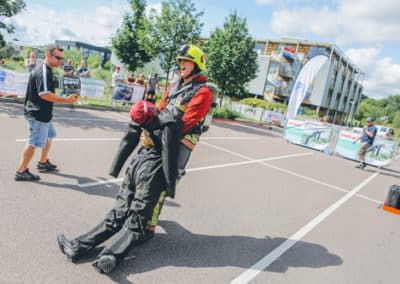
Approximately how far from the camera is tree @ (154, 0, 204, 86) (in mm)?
19406

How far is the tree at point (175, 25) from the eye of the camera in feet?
63.7

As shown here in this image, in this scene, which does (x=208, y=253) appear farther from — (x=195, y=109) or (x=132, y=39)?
(x=132, y=39)

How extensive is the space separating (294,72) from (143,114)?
50.7m

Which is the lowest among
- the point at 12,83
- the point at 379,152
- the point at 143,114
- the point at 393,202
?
the point at 393,202

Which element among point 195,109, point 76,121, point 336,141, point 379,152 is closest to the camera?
point 195,109

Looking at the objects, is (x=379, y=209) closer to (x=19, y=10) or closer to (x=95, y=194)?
(x=95, y=194)

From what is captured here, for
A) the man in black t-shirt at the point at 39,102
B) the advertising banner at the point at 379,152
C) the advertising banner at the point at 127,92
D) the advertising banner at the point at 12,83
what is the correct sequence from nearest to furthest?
the man in black t-shirt at the point at 39,102, the advertising banner at the point at 12,83, the advertising banner at the point at 379,152, the advertising banner at the point at 127,92

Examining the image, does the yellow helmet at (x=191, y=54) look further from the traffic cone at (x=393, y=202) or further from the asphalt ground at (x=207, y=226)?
the traffic cone at (x=393, y=202)

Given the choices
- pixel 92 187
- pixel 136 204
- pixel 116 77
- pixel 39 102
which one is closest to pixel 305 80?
pixel 116 77

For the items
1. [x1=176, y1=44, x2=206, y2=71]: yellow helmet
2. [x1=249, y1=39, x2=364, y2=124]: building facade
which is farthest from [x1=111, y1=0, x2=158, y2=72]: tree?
[x1=249, y1=39, x2=364, y2=124]: building facade

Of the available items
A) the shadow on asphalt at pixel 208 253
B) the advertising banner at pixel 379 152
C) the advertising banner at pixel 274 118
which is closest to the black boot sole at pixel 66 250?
the shadow on asphalt at pixel 208 253

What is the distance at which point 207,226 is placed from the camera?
4160 millimetres

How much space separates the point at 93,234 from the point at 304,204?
169 inches

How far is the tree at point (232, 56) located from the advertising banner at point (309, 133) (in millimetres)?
7192
